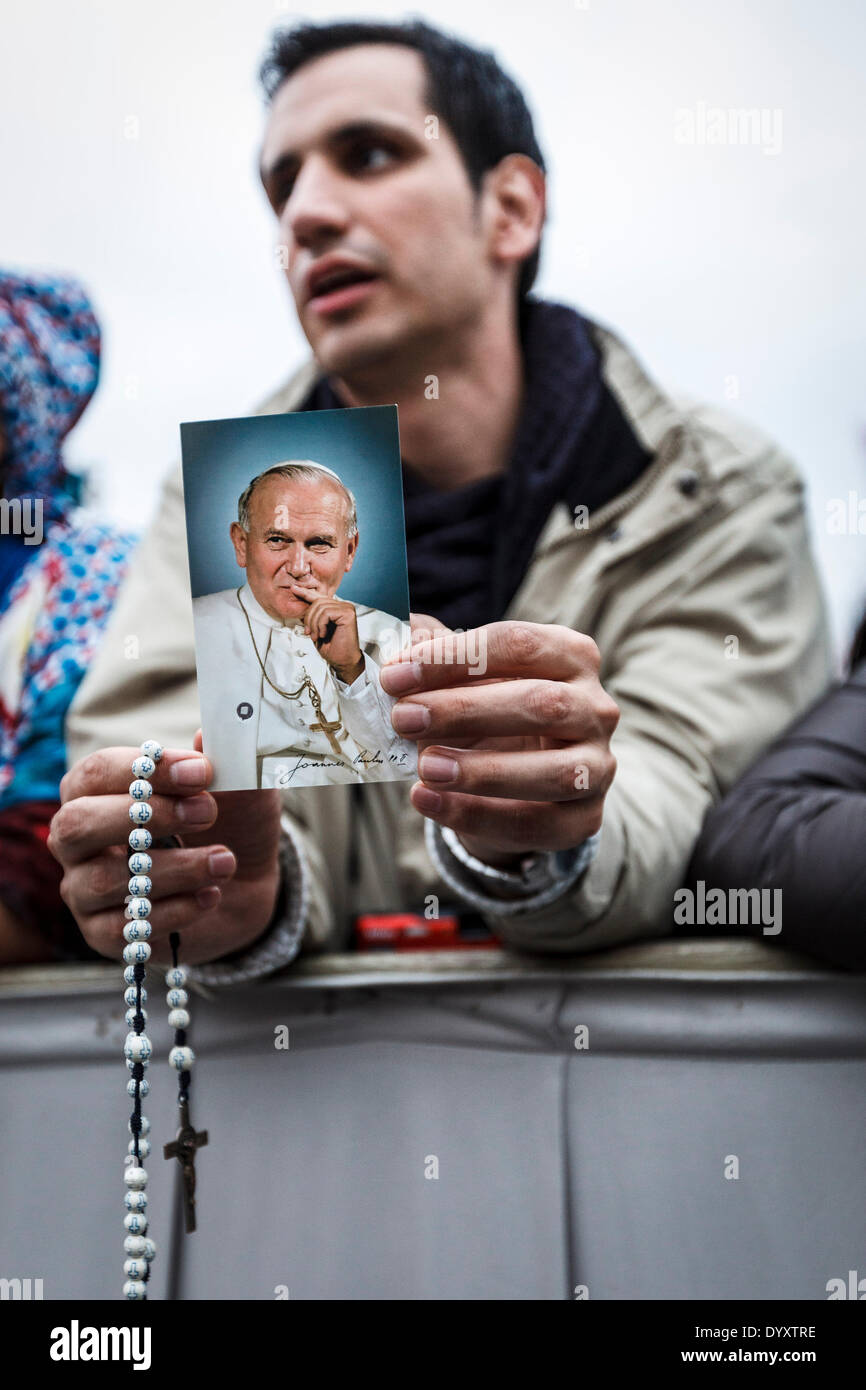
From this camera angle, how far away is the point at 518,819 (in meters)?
0.97

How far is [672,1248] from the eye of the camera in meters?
1.12

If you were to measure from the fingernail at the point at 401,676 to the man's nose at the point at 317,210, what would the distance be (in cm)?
92

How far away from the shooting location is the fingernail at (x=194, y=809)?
0.91 m

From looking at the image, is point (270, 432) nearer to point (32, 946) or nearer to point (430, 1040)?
point (430, 1040)

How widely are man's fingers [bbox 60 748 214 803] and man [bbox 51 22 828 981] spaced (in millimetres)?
134

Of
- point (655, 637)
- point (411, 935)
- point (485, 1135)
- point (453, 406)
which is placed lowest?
point (485, 1135)

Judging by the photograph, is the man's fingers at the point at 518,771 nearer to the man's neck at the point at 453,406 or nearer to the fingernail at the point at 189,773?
the fingernail at the point at 189,773

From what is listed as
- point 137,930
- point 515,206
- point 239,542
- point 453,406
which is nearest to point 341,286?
point 453,406

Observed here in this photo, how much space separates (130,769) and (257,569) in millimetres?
195

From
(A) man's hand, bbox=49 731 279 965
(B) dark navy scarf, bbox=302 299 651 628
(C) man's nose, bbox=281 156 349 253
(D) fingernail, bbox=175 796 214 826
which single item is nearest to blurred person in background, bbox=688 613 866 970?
(B) dark navy scarf, bbox=302 299 651 628

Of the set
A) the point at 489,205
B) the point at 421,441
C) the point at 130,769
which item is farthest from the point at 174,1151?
the point at 489,205

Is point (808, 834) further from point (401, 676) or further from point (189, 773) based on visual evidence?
point (189, 773)

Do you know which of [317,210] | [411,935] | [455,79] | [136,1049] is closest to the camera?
[136,1049]

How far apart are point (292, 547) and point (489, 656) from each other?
0.18 m
